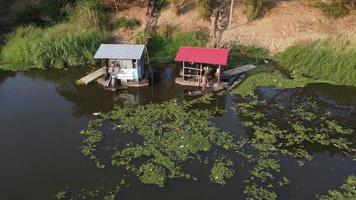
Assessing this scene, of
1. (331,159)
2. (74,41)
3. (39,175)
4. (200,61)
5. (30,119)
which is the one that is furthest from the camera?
(74,41)

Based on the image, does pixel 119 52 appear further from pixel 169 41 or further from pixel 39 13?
pixel 39 13

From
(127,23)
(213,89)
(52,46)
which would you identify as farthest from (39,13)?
(213,89)

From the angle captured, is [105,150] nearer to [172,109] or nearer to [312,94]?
[172,109]

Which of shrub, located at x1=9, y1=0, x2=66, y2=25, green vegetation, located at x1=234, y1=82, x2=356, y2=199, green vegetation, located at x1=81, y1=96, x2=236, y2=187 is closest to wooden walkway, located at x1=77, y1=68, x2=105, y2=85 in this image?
green vegetation, located at x1=81, y1=96, x2=236, y2=187

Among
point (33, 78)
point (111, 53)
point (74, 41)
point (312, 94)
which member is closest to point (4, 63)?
point (33, 78)

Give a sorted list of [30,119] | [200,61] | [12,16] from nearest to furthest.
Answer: [30,119]
[200,61]
[12,16]

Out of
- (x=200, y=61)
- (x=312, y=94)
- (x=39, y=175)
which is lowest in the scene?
(x=39, y=175)

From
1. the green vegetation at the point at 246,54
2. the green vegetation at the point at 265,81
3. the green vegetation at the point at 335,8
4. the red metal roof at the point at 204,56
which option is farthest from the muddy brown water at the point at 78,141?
the green vegetation at the point at 335,8
